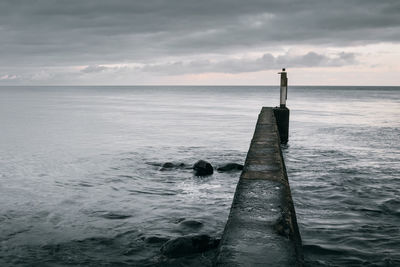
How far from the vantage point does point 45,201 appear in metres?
8.28

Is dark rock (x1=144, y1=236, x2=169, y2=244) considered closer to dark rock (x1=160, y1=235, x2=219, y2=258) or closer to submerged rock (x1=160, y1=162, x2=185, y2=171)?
dark rock (x1=160, y1=235, x2=219, y2=258)

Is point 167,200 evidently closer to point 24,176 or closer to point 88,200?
point 88,200

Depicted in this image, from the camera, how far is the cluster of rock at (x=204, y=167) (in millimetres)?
10375

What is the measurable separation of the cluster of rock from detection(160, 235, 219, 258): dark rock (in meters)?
5.10

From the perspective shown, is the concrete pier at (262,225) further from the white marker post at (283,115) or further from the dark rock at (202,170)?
the white marker post at (283,115)

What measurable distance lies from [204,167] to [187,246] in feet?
17.5

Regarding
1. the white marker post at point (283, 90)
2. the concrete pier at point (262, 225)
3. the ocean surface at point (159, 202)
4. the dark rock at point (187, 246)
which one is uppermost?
the white marker post at point (283, 90)

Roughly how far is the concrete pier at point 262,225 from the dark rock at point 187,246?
3.47 feet

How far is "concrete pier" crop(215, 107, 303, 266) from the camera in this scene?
9.66 feet

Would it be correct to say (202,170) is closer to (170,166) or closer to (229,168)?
(229,168)

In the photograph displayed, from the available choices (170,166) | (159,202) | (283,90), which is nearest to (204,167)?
(170,166)

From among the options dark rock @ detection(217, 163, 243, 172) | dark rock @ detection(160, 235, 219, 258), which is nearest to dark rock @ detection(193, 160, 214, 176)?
dark rock @ detection(217, 163, 243, 172)

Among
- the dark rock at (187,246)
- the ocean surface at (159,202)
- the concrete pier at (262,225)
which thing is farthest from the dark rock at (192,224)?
the concrete pier at (262,225)

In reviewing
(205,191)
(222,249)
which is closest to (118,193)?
(205,191)
